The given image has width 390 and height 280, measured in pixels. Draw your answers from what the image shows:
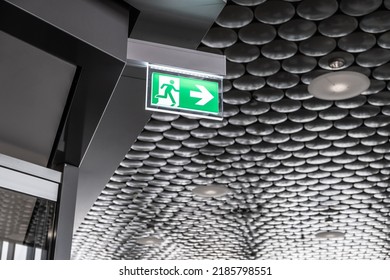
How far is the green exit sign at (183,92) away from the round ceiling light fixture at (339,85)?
3111 mm

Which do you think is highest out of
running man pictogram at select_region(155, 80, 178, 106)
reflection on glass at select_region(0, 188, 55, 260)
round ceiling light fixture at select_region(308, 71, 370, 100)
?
round ceiling light fixture at select_region(308, 71, 370, 100)

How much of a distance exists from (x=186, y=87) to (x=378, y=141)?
17.6ft

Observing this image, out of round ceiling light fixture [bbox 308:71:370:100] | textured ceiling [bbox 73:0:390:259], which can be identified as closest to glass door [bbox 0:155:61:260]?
textured ceiling [bbox 73:0:390:259]

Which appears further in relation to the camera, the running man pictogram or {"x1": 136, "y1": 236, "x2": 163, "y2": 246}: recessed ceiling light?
{"x1": 136, "y1": 236, "x2": 163, "y2": 246}: recessed ceiling light

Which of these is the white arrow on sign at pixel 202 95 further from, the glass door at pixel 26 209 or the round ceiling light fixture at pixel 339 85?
the round ceiling light fixture at pixel 339 85

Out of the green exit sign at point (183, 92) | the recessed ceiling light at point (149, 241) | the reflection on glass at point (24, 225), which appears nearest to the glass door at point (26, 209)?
the reflection on glass at point (24, 225)

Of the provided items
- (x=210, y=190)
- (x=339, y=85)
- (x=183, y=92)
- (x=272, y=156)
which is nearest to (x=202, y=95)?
(x=183, y=92)

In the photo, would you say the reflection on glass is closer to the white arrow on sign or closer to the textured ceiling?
the white arrow on sign

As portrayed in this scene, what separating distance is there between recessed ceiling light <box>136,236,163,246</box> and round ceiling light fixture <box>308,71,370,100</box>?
8390 millimetres

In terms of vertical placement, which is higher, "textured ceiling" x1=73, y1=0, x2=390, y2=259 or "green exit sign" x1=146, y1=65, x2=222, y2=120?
"textured ceiling" x1=73, y1=0, x2=390, y2=259

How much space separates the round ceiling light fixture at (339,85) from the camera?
562 centimetres

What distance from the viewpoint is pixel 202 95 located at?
2.79m

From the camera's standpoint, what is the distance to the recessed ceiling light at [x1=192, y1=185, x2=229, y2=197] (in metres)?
9.19

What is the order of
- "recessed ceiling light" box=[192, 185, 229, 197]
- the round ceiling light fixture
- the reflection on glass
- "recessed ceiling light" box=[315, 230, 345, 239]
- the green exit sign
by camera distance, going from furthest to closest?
"recessed ceiling light" box=[315, 230, 345, 239] → "recessed ceiling light" box=[192, 185, 229, 197] → the round ceiling light fixture → the reflection on glass → the green exit sign
